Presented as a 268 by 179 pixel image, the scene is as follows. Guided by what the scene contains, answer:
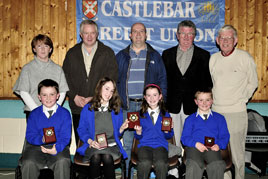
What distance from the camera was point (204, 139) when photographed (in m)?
3.35

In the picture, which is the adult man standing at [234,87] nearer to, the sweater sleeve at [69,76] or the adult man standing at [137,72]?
the adult man standing at [137,72]

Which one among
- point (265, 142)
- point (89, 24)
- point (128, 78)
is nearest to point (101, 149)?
point (128, 78)

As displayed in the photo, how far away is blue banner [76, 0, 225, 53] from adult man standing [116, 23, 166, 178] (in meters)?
1.06

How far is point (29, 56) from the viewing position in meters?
4.89

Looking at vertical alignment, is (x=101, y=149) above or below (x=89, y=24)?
below

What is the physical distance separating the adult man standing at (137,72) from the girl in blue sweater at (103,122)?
273 millimetres

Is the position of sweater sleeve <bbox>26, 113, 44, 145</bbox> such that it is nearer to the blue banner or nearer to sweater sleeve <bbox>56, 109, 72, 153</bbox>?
sweater sleeve <bbox>56, 109, 72, 153</bbox>

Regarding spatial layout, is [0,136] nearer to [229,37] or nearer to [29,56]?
[29,56]

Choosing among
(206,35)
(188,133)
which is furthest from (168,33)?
(188,133)

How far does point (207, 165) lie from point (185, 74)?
125 cm

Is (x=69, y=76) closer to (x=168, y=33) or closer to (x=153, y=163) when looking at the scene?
(x=153, y=163)

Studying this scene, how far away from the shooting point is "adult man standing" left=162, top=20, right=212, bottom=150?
380 cm

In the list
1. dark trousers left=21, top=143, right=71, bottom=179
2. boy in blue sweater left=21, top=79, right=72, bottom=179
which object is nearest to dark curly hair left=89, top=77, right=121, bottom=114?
boy in blue sweater left=21, top=79, right=72, bottom=179

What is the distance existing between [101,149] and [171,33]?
2559 mm
